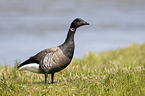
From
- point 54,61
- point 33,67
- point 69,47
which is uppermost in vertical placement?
point 69,47

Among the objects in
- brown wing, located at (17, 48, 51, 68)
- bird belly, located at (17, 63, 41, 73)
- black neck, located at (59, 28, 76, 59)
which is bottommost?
bird belly, located at (17, 63, 41, 73)

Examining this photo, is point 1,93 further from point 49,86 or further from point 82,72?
point 82,72

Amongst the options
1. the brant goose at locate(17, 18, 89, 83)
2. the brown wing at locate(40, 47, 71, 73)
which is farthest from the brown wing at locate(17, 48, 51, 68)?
the brown wing at locate(40, 47, 71, 73)

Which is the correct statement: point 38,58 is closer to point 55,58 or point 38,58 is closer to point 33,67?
point 33,67

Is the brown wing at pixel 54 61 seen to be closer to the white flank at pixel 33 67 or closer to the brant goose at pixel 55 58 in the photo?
the brant goose at pixel 55 58

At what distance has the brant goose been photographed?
6352 mm

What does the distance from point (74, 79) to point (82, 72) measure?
652 millimetres

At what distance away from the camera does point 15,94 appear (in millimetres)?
5781

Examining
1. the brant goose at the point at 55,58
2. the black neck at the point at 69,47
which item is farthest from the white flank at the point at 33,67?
the black neck at the point at 69,47

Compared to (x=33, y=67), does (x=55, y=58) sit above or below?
above

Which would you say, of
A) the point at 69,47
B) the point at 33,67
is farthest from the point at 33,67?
the point at 69,47

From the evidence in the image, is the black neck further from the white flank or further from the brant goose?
the white flank

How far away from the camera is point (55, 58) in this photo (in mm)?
6359

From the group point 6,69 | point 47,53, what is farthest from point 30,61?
point 6,69
